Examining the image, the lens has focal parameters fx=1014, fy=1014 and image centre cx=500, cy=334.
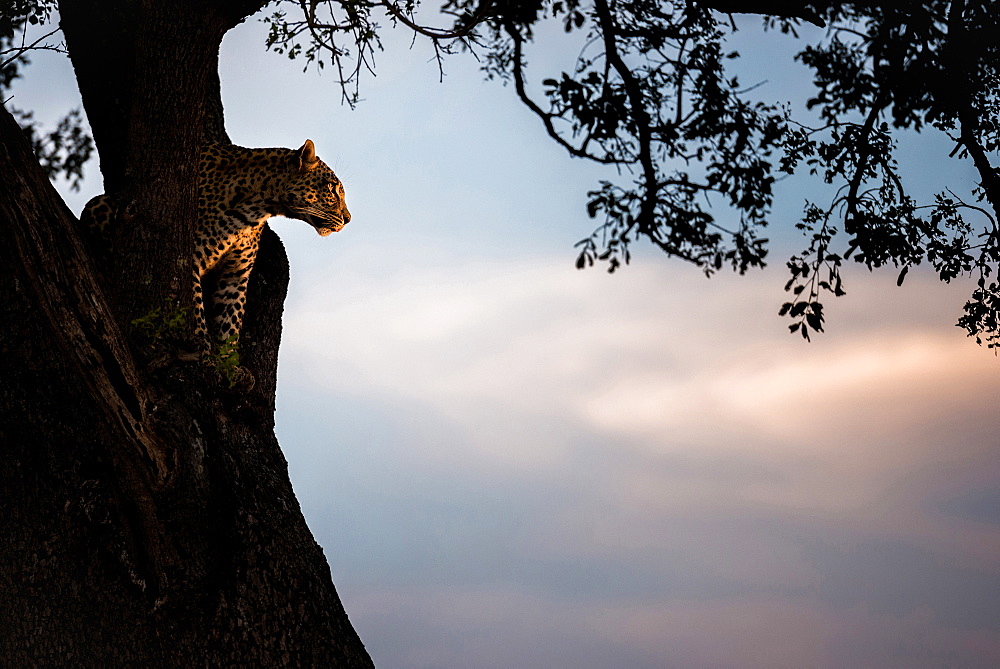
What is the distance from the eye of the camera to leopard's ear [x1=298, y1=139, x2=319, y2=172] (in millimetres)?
7074

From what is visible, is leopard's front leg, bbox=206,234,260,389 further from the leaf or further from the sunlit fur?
the leaf

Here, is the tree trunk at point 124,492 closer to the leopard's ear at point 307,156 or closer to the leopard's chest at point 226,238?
the leopard's chest at point 226,238

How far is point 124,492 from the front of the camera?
4.84 m

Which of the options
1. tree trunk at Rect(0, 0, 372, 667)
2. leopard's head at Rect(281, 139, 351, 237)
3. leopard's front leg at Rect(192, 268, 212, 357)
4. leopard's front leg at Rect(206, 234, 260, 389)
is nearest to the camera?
tree trunk at Rect(0, 0, 372, 667)

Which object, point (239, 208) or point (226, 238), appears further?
point (239, 208)

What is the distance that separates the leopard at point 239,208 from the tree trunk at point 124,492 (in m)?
0.97

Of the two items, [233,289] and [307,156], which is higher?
[307,156]

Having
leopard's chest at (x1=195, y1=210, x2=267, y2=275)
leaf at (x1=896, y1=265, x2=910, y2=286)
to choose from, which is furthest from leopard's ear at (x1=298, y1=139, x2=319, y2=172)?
A: leaf at (x1=896, y1=265, x2=910, y2=286)

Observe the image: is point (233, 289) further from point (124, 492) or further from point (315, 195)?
point (124, 492)

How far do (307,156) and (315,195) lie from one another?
275 mm

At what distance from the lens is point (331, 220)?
7.25 meters

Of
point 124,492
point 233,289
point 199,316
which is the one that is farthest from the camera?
point 233,289

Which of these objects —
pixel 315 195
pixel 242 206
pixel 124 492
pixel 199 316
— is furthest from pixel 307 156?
pixel 124 492

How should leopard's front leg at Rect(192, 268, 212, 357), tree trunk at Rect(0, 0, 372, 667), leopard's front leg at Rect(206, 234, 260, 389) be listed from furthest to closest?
leopard's front leg at Rect(206, 234, 260, 389)
leopard's front leg at Rect(192, 268, 212, 357)
tree trunk at Rect(0, 0, 372, 667)
